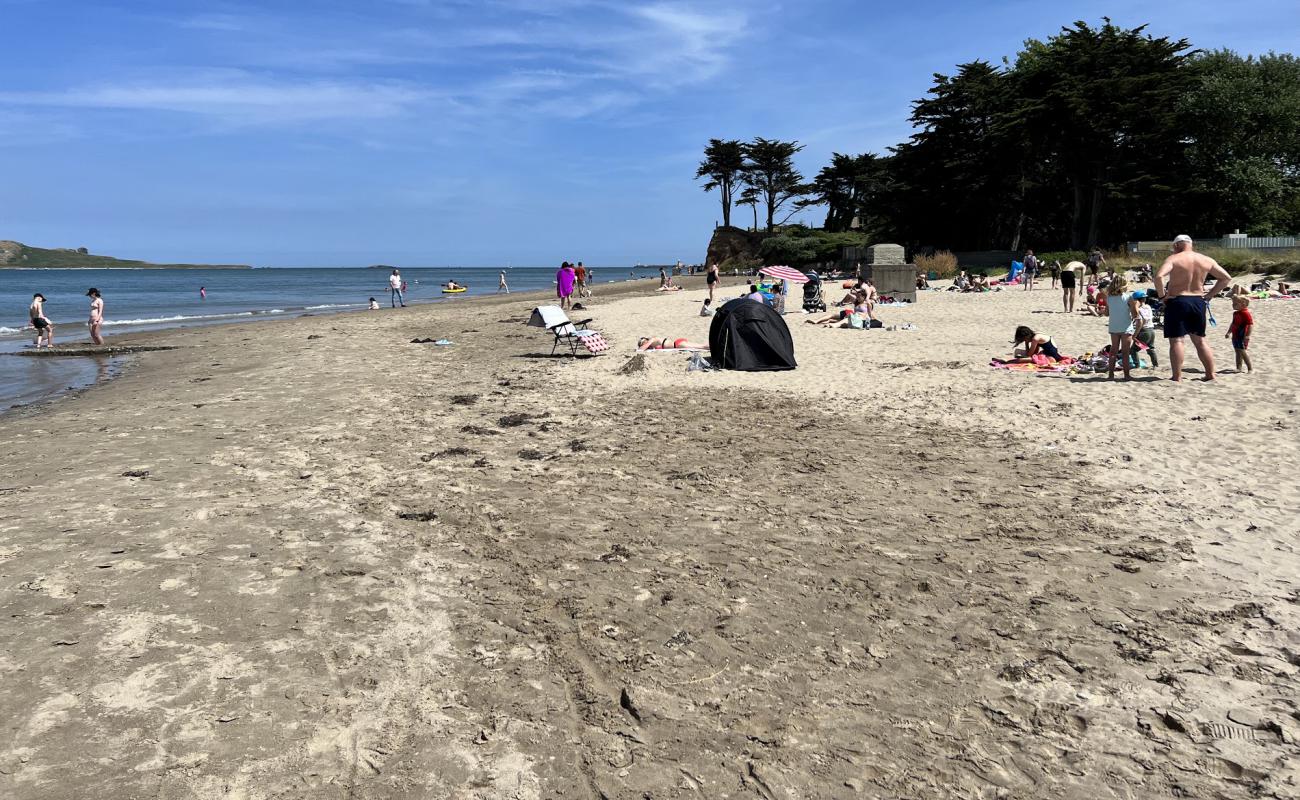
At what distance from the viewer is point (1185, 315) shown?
371 inches

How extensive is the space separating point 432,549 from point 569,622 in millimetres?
1467

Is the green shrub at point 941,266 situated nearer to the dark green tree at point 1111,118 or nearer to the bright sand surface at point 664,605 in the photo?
the dark green tree at point 1111,118

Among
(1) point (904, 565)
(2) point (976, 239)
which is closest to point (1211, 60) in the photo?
(2) point (976, 239)

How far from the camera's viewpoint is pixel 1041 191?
45.1 m

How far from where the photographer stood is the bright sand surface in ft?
9.82

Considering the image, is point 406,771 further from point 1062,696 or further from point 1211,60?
point 1211,60

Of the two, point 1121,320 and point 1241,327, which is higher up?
point 1121,320

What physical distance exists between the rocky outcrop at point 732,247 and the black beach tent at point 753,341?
196ft

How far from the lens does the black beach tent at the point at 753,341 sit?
1252 centimetres

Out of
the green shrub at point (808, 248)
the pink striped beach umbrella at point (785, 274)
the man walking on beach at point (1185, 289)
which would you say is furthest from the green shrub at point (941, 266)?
the man walking on beach at point (1185, 289)

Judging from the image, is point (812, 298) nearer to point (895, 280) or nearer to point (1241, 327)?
point (895, 280)

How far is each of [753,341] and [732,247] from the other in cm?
6422

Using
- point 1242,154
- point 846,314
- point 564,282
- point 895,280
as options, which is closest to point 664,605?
point 846,314

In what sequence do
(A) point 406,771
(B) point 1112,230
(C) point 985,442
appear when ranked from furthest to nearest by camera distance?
(B) point 1112,230 → (C) point 985,442 → (A) point 406,771
